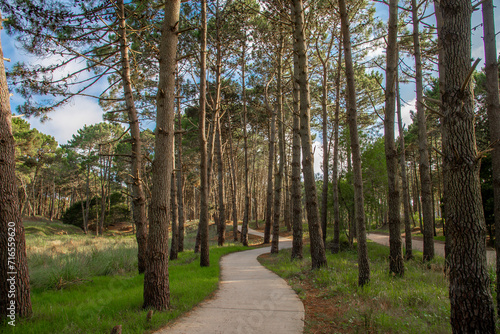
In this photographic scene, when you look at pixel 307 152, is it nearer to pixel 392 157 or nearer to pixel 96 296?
pixel 392 157

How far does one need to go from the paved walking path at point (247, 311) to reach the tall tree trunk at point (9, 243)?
85.9 inches

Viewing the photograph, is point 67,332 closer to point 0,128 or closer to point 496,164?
point 0,128

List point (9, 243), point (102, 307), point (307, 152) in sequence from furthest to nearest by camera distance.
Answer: point (307, 152)
point (102, 307)
point (9, 243)

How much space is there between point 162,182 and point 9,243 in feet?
7.42

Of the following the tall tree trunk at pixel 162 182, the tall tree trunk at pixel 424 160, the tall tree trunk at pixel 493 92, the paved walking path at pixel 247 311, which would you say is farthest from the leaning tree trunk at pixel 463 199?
the tall tree trunk at pixel 424 160

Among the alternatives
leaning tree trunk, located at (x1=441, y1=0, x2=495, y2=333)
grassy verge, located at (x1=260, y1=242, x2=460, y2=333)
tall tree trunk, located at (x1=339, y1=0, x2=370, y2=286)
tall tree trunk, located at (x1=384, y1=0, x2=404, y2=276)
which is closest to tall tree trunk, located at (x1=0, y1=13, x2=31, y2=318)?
grassy verge, located at (x1=260, y1=242, x2=460, y2=333)

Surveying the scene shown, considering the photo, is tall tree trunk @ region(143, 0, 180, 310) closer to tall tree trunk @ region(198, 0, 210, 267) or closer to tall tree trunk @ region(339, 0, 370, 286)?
tall tree trunk @ region(339, 0, 370, 286)

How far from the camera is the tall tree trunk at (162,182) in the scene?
4441 millimetres

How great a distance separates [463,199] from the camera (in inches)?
117

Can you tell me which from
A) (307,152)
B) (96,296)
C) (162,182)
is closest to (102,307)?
(96,296)

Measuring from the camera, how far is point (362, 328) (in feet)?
11.8

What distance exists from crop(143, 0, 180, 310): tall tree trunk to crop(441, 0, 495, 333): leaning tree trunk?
404 cm

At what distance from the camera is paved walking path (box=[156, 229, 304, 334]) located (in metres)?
3.71

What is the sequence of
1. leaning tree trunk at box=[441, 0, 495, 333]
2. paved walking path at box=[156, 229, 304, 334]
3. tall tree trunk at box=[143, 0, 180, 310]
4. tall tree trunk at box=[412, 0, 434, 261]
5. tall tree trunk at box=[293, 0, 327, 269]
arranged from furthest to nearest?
tall tree trunk at box=[412, 0, 434, 261]
tall tree trunk at box=[293, 0, 327, 269]
tall tree trunk at box=[143, 0, 180, 310]
paved walking path at box=[156, 229, 304, 334]
leaning tree trunk at box=[441, 0, 495, 333]
